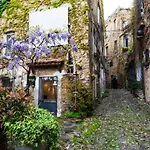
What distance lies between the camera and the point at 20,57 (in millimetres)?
10508

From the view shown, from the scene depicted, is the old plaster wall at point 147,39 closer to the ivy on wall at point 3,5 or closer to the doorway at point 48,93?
the doorway at point 48,93

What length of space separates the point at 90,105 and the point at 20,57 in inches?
158

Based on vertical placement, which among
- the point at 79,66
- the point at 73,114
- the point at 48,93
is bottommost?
the point at 73,114

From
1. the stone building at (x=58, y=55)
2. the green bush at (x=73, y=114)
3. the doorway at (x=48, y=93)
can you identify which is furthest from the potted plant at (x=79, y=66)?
the green bush at (x=73, y=114)

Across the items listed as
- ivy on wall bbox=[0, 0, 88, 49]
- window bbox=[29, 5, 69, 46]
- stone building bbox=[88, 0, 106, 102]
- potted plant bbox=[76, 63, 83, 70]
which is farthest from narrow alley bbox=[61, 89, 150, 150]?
window bbox=[29, 5, 69, 46]

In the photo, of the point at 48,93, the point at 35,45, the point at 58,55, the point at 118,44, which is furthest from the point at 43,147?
the point at 118,44

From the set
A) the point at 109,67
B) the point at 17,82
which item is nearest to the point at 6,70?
the point at 17,82

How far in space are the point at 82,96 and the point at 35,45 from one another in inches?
131

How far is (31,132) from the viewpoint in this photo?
16.4ft

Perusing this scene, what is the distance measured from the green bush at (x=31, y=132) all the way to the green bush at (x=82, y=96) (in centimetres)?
520

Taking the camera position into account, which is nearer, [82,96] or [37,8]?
[82,96]

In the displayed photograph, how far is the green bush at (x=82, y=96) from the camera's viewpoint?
1057cm

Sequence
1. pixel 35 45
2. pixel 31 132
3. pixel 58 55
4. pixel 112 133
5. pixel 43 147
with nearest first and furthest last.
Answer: pixel 31 132, pixel 43 147, pixel 112 133, pixel 35 45, pixel 58 55

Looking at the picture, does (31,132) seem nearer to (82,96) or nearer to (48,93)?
(82,96)
